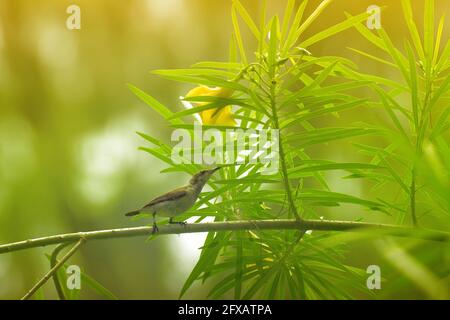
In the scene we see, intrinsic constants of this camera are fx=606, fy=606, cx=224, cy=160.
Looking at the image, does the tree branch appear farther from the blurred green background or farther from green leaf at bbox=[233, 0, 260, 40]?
the blurred green background

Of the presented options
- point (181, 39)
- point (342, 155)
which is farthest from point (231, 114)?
point (181, 39)

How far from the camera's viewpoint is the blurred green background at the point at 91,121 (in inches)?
50.9

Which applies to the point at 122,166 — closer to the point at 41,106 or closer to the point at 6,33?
the point at 41,106

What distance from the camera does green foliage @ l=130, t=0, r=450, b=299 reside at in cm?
55

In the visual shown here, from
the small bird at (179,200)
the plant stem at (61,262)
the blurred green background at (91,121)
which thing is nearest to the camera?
the plant stem at (61,262)

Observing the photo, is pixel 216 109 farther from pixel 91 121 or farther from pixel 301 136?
pixel 91 121

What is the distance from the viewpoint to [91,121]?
1421mm

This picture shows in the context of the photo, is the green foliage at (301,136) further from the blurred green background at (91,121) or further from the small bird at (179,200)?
the blurred green background at (91,121)
